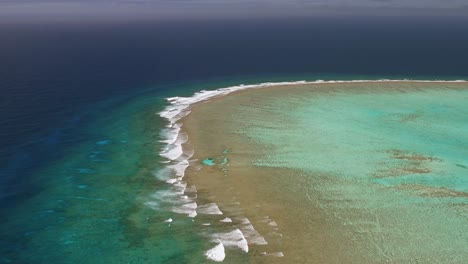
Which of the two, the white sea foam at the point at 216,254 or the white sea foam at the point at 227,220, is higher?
the white sea foam at the point at 227,220

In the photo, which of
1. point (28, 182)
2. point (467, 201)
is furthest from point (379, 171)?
point (28, 182)

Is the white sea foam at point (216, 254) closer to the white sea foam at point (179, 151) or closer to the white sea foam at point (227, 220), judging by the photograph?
the white sea foam at point (179, 151)

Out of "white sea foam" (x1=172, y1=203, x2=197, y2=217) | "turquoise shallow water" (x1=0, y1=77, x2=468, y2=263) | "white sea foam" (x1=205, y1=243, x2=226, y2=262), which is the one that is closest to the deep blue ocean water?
"turquoise shallow water" (x1=0, y1=77, x2=468, y2=263)

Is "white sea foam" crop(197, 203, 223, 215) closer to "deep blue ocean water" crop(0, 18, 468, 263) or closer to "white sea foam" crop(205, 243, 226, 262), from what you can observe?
"deep blue ocean water" crop(0, 18, 468, 263)

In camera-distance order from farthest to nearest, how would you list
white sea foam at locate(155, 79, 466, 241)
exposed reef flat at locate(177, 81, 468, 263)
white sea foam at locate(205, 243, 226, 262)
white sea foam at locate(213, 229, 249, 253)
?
white sea foam at locate(155, 79, 466, 241)
exposed reef flat at locate(177, 81, 468, 263)
white sea foam at locate(213, 229, 249, 253)
white sea foam at locate(205, 243, 226, 262)

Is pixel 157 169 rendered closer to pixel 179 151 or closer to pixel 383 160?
pixel 179 151

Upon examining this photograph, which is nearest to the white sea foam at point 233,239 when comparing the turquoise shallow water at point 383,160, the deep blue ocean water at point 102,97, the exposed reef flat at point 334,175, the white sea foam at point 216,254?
the exposed reef flat at point 334,175

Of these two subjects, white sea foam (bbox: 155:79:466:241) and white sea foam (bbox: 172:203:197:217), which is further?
white sea foam (bbox: 155:79:466:241)
